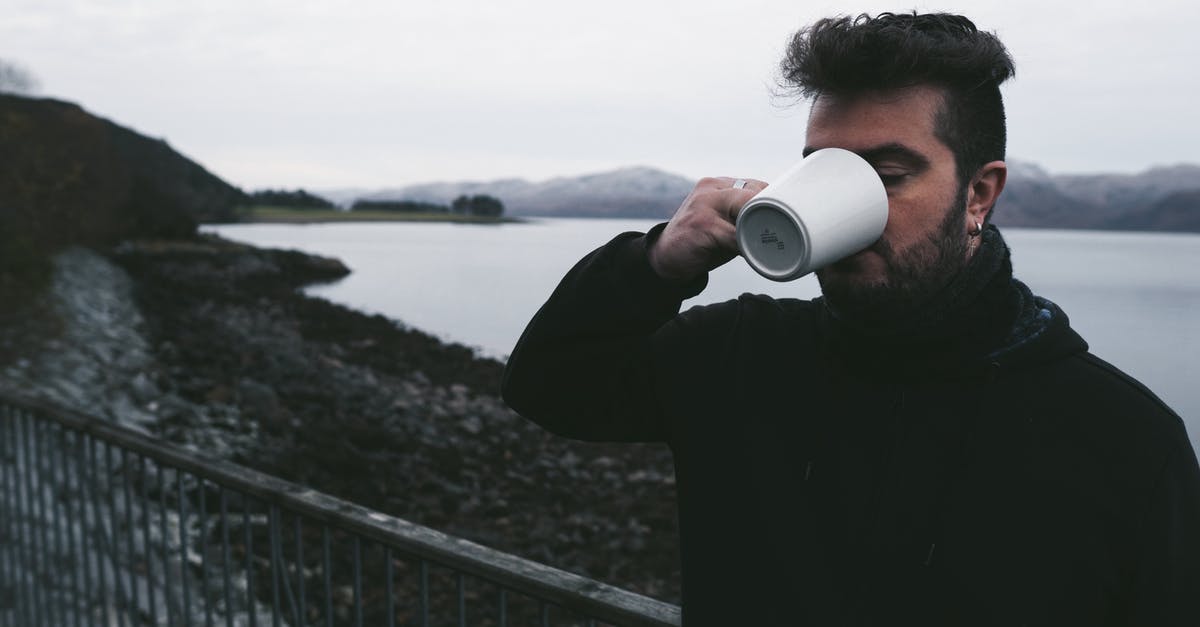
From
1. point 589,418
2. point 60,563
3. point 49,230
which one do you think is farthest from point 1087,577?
point 49,230

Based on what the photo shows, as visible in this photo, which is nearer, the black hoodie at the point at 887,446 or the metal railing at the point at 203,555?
the black hoodie at the point at 887,446

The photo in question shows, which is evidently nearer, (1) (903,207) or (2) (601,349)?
(1) (903,207)

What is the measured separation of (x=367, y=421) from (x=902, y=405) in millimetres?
15086

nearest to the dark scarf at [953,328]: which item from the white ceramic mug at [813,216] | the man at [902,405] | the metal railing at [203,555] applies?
the man at [902,405]

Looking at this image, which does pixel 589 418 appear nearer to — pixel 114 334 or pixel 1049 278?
pixel 114 334

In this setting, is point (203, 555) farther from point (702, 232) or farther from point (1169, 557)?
point (1169, 557)

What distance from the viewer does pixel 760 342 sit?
63.7 inches

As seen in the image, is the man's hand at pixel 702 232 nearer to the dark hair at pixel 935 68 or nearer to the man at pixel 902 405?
the man at pixel 902 405

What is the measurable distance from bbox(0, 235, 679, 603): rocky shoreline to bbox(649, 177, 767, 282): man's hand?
4743mm

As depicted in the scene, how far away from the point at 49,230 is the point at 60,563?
36.3m

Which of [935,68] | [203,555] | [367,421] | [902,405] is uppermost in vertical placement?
[935,68]

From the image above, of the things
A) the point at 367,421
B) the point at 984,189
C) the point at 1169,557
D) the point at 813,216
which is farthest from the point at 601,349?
the point at 367,421

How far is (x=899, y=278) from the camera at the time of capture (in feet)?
4.67

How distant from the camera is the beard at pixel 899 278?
4.66 feet
